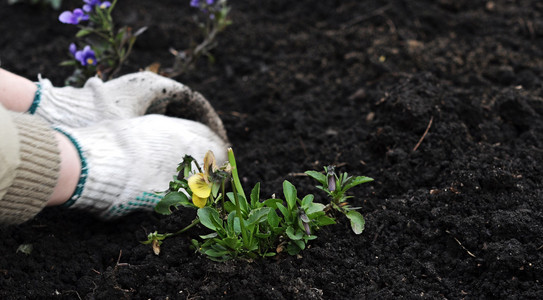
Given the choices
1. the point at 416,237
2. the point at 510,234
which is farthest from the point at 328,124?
the point at 510,234

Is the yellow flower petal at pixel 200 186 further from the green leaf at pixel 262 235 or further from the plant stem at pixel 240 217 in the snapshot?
the green leaf at pixel 262 235

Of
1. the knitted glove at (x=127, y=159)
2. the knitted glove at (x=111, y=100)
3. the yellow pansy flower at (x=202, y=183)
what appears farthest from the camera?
the knitted glove at (x=111, y=100)

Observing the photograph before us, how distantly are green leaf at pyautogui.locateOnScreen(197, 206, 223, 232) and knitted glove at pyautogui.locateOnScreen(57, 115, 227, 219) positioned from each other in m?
0.36

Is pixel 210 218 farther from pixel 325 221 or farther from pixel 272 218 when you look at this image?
pixel 325 221

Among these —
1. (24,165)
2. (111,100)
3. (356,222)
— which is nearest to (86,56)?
(111,100)

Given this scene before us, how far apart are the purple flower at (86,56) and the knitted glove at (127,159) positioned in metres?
0.50

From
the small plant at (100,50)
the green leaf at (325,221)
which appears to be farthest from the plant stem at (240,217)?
the small plant at (100,50)

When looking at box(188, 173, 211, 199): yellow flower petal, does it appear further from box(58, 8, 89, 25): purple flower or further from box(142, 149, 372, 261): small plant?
box(58, 8, 89, 25): purple flower

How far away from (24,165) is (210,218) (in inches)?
21.3

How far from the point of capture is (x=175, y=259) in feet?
5.79

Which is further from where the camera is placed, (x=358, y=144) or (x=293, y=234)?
(x=358, y=144)

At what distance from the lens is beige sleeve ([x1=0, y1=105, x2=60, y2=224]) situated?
5.00 feet

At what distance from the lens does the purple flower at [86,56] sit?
94.7 inches

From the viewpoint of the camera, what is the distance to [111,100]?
2170 millimetres
